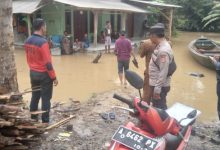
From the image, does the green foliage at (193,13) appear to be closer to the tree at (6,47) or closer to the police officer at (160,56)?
the tree at (6,47)

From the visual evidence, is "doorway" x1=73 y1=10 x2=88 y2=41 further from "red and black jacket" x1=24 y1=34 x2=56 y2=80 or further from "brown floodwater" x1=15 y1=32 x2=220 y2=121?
"red and black jacket" x1=24 y1=34 x2=56 y2=80

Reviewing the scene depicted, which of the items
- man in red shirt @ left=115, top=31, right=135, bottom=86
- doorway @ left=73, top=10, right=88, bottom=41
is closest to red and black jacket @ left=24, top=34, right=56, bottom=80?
man in red shirt @ left=115, top=31, right=135, bottom=86

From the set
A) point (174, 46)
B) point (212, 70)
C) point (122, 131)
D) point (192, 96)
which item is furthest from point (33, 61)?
point (174, 46)

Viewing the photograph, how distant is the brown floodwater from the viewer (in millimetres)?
9633

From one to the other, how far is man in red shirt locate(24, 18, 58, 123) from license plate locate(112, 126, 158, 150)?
7.55 feet

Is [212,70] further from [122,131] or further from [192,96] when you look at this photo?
[122,131]

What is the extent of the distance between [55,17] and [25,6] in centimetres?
185

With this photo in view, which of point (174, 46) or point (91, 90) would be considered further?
point (174, 46)

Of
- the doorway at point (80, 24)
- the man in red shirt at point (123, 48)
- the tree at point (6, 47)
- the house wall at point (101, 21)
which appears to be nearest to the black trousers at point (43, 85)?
the tree at point (6, 47)

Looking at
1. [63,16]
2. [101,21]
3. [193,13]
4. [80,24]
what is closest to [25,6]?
[63,16]

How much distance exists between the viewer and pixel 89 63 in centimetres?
1536

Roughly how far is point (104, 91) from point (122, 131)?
22.1 feet

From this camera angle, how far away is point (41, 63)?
558 centimetres

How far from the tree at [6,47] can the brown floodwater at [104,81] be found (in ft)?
8.53
